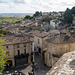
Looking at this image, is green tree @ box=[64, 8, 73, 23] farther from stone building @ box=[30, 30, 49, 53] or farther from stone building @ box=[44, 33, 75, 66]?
stone building @ box=[44, 33, 75, 66]

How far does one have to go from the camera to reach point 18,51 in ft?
84.5

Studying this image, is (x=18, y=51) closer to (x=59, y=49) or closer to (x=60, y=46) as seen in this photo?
(x=59, y=49)

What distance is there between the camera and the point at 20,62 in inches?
1027

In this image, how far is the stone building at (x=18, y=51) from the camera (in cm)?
2508

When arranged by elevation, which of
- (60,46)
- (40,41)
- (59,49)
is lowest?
(40,41)

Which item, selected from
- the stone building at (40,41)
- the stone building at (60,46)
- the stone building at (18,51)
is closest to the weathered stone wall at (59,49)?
the stone building at (60,46)

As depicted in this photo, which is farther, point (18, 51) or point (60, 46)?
point (18, 51)

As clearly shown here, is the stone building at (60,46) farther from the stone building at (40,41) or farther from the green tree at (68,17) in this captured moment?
the green tree at (68,17)

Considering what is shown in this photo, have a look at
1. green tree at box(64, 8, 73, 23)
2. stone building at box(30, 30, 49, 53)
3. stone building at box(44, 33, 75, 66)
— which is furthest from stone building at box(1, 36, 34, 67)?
green tree at box(64, 8, 73, 23)

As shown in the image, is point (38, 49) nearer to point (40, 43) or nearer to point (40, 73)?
point (40, 43)

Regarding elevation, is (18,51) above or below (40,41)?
below

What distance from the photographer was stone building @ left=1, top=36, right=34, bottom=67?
82.3 ft

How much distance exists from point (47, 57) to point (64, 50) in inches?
188

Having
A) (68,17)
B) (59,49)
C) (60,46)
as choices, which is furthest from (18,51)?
(68,17)
